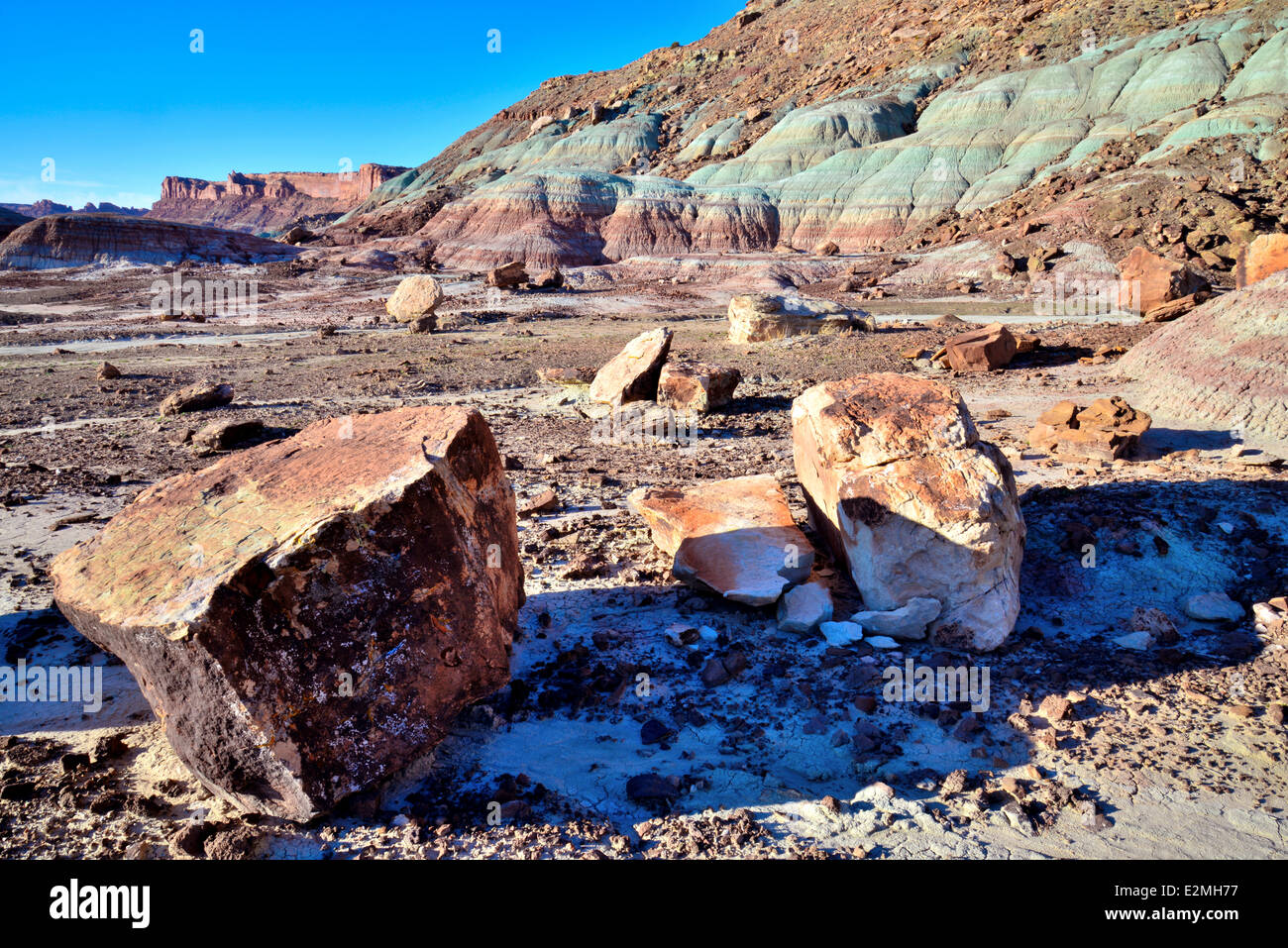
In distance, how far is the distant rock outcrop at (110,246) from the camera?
35.5 metres

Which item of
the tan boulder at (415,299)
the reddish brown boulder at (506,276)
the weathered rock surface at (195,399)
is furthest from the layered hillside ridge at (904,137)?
the weathered rock surface at (195,399)

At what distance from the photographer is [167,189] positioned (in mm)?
126438

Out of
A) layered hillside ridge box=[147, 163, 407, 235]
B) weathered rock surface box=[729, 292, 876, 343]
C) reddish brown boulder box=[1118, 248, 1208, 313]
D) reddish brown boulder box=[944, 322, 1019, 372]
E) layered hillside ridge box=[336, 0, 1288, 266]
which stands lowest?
reddish brown boulder box=[944, 322, 1019, 372]

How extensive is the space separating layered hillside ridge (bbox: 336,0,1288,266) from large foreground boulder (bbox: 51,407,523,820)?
1249 inches

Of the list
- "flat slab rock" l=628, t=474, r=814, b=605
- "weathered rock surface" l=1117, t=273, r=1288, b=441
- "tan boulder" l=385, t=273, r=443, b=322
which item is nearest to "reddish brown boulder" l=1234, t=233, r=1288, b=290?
"weathered rock surface" l=1117, t=273, r=1288, b=441

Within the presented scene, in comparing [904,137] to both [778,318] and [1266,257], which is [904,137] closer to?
[1266,257]

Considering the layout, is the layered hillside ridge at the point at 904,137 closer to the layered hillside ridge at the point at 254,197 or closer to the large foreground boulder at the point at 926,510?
the large foreground boulder at the point at 926,510

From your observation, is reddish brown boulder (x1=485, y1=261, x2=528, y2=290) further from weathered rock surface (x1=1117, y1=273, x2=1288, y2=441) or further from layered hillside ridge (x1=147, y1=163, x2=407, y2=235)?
layered hillside ridge (x1=147, y1=163, x2=407, y2=235)

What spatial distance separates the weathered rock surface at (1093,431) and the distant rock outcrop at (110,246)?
3827 centimetres

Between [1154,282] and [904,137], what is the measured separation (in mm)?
31344

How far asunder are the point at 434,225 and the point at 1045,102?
104 ft

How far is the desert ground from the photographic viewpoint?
2736 millimetres

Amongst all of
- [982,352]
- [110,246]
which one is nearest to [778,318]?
[982,352]

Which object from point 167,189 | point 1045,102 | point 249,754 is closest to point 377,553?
point 249,754
